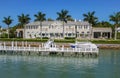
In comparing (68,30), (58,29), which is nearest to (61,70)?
(68,30)

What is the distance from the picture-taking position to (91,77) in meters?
44.4

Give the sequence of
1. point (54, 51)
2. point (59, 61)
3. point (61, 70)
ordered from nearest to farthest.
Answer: point (61, 70) < point (59, 61) < point (54, 51)

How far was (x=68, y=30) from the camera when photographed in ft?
449

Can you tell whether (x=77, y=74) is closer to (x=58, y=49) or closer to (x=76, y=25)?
(x=58, y=49)

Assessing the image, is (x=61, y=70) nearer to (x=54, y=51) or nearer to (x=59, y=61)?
(x=59, y=61)

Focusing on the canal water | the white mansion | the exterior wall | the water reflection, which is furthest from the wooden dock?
the exterior wall

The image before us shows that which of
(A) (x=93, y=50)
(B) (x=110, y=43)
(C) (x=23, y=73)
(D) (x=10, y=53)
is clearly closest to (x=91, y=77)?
(C) (x=23, y=73)

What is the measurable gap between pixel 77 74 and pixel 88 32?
90519 millimetres

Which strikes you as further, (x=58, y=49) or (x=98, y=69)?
(x=58, y=49)

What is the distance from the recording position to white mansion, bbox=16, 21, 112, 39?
13588cm

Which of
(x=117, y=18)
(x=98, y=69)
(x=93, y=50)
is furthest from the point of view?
(x=117, y=18)

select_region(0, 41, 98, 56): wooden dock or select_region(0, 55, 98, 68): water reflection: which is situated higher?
select_region(0, 41, 98, 56): wooden dock

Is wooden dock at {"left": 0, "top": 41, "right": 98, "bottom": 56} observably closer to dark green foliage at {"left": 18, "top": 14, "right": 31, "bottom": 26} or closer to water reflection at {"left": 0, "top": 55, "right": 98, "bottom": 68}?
water reflection at {"left": 0, "top": 55, "right": 98, "bottom": 68}

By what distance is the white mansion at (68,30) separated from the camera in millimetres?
135875
